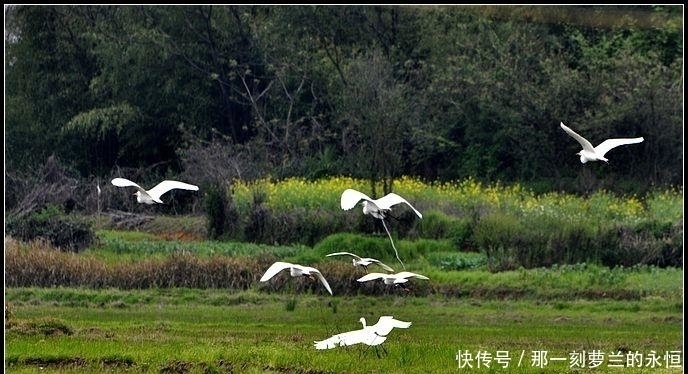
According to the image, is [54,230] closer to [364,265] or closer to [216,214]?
Answer: [216,214]

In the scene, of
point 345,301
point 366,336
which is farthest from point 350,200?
point 345,301

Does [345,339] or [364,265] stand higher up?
[364,265]

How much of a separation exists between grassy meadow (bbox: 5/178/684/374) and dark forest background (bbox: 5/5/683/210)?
12.3 feet

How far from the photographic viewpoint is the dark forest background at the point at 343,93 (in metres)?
32.7

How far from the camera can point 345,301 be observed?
20.0 meters

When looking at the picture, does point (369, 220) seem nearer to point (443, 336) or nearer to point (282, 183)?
point (282, 183)

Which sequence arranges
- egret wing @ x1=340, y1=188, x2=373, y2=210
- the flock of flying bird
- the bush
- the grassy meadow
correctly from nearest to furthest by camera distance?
the flock of flying bird, egret wing @ x1=340, y1=188, x2=373, y2=210, the grassy meadow, the bush

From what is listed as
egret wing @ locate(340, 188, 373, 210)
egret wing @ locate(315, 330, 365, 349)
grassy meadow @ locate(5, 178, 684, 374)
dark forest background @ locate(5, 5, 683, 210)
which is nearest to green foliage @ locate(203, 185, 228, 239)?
grassy meadow @ locate(5, 178, 684, 374)

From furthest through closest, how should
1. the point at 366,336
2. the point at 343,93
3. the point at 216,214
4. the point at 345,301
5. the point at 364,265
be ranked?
the point at 343,93 < the point at 216,214 < the point at 345,301 < the point at 364,265 < the point at 366,336

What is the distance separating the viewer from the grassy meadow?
14352 millimetres

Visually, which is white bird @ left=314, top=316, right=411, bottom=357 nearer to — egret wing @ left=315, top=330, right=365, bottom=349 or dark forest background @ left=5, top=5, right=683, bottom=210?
egret wing @ left=315, top=330, right=365, bottom=349

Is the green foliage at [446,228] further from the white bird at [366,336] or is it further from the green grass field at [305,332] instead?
the white bird at [366,336]

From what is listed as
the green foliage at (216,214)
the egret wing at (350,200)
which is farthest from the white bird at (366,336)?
the green foliage at (216,214)

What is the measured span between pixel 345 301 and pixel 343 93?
14.6 meters
